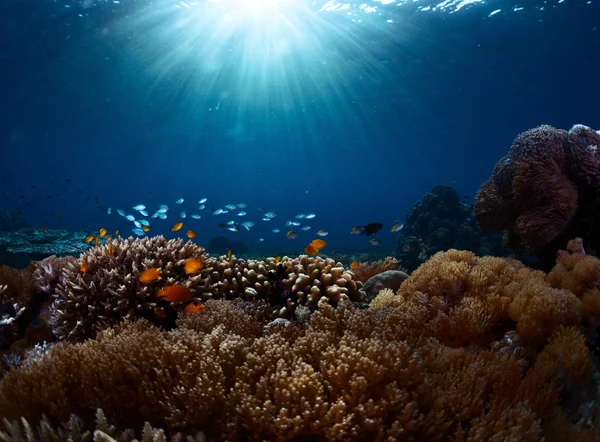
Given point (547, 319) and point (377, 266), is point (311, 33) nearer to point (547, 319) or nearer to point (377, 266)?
point (377, 266)

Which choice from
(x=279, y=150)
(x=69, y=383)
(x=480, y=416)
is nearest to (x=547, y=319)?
(x=480, y=416)

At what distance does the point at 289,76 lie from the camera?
35.1 meters

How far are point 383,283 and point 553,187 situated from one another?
3.80 meters

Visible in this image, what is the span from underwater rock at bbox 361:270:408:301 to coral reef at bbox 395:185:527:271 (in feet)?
24.9

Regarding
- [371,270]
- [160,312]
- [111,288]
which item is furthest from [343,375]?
[371,270]

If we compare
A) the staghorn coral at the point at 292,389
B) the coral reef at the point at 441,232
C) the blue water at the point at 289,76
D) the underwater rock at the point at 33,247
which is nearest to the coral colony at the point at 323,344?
the staghorn coral at the point at 292,389

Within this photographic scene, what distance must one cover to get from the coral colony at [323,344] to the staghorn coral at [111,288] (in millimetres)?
25

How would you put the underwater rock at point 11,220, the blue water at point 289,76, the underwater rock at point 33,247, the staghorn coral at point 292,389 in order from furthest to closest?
the underwater rock at point 11,220 → the blue water at point 289,76 → the underwater rock at point 33,247 → the staghorn coral at point 292,389

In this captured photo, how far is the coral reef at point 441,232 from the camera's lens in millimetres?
13602

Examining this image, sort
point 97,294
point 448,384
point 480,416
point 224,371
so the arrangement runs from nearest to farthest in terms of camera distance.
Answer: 1. point 480,416
2. point 448,384
3. point 224,371
4. point 97,294

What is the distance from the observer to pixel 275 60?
31922 millimetres

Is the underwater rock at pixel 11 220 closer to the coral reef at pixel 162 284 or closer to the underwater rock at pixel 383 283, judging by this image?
the coral reef at pixel 162 284

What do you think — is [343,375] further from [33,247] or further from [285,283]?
[33,247]

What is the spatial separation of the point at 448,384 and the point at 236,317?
2414 millimetres
